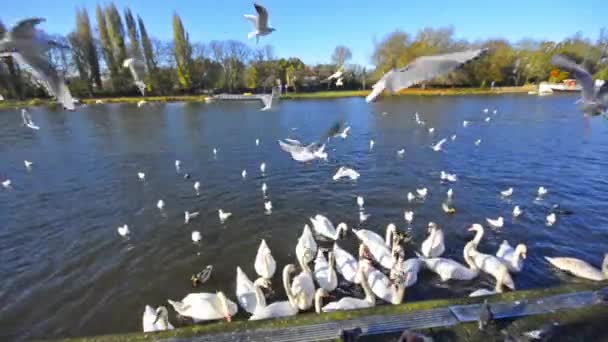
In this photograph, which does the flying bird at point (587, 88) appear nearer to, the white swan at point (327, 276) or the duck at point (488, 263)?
the duck at point (488, 263)

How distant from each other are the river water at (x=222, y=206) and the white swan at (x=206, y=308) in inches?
15.7

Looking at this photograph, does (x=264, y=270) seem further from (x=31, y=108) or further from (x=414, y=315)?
(x=31, y=108)

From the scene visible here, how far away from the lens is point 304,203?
13008 mm

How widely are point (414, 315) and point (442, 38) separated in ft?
237

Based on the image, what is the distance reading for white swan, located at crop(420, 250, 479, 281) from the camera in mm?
7746

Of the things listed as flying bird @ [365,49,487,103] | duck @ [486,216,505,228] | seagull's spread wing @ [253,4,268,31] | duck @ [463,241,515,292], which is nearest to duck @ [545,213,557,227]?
duck @ [486,216,505,228]

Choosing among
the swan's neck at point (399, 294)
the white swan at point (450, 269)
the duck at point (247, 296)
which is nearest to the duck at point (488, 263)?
the white swan at point (450, 269)

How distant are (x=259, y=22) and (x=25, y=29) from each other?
210 inches

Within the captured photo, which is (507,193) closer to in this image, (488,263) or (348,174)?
(488,263)

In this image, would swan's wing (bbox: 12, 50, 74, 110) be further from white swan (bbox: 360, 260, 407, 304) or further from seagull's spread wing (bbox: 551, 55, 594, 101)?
seagull's spread wing (bbox: 551, 55, 594, 101)

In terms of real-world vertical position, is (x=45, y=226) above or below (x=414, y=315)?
below

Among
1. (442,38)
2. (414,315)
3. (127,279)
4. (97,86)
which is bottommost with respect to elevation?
(127,279)

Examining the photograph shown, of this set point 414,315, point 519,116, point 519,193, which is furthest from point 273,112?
point 414,315

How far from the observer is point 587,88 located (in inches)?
357
